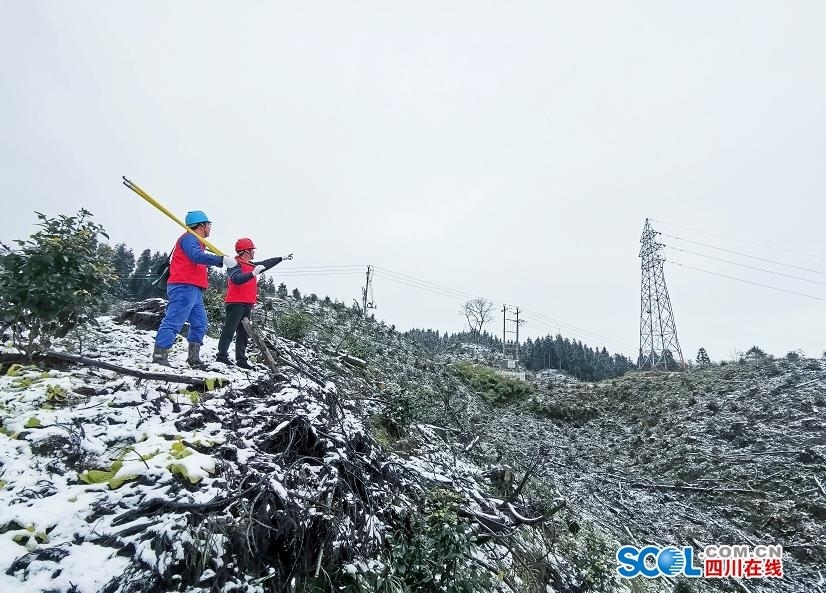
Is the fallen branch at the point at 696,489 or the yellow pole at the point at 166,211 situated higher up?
the yellow pole at the point at 166,211

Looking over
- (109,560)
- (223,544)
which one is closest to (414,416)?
(223,544)

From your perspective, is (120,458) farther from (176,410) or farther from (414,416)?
(414,416)

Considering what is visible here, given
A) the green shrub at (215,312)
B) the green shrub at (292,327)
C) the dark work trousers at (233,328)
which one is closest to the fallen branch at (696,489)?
the green shrub at (292,327)

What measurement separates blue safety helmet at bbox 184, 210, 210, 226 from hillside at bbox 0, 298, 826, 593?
69.8 inches

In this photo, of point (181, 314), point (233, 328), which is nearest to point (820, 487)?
point (233, 328)

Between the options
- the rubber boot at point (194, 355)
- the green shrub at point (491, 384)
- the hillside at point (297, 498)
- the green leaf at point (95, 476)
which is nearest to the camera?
the hillside at point (297, 498)

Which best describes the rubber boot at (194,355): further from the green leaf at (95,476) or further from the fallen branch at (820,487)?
the fallen branch at (820,487)

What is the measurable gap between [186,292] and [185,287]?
0.07 metres

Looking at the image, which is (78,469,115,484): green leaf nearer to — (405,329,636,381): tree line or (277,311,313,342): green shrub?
(277,311,313,342): green shrub

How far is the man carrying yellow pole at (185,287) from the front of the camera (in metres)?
4.82

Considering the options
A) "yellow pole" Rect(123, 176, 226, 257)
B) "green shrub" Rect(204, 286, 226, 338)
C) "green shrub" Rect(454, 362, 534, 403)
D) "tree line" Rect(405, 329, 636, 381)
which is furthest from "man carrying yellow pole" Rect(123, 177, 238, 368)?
"tree line" Rect(405, 329, 636, 381)

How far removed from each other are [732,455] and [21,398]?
14.0m

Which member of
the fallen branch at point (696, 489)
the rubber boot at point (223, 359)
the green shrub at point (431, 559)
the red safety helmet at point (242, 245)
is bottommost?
the fallen branch at point (696, 489)

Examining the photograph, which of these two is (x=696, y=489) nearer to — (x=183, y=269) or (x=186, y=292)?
(x=186, y=292)
